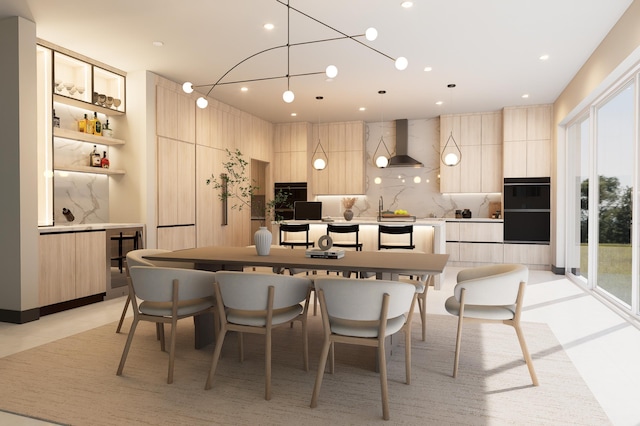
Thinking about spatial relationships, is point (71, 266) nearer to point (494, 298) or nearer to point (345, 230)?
point (345, 230)

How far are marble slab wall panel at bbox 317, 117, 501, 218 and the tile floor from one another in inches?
117

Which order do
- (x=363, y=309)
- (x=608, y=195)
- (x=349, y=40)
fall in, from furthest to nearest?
(x=608, y=195)
(x=349, y=40)
(x=363, y=309)

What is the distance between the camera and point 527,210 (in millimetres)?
8109

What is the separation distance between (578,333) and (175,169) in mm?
5556

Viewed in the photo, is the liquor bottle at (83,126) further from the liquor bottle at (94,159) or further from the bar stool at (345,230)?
the bar stool at (345,230)

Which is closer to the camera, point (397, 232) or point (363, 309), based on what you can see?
point (363, 309)

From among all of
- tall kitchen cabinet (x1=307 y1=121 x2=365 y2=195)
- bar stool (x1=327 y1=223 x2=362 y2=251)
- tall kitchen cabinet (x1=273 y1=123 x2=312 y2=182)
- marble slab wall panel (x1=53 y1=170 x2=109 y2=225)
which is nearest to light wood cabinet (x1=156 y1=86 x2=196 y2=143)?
marble slab wall panel (x1=53 y1=170 x2=109 y2=225)

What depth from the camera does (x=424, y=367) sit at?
3.22 m

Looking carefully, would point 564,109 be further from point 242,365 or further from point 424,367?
point 242,365

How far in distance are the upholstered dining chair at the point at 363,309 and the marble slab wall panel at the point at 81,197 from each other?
14.8ft

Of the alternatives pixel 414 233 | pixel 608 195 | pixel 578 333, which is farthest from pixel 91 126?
pixel 608 195

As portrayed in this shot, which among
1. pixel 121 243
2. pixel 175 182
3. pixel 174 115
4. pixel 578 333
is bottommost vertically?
pixel 578 333

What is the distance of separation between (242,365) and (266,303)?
81 cm

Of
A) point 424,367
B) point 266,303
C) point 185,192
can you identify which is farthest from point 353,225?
point 266,303
